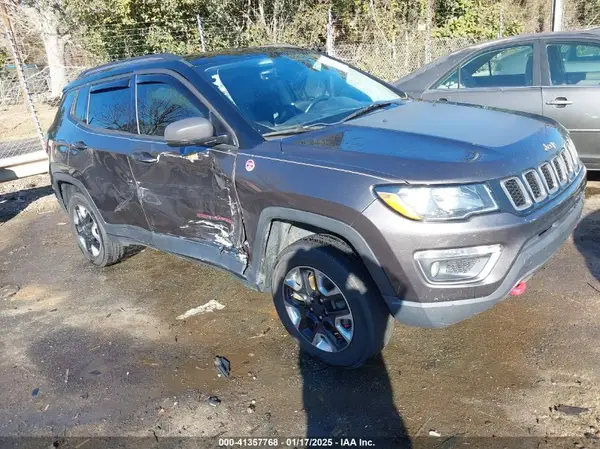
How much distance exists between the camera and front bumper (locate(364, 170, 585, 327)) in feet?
8.43

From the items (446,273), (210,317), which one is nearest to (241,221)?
(210,317)

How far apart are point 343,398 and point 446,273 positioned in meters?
0.92

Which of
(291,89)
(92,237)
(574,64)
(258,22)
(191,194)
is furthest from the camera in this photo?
(258,22)

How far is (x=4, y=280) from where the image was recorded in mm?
5242

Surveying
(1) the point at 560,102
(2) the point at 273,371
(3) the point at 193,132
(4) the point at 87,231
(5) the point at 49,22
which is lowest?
(2) the point at 273,371

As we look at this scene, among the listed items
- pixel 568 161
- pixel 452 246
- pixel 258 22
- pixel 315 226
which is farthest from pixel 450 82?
pixel 258 22

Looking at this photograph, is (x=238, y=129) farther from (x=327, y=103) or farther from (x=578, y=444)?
(x=578, y=444)

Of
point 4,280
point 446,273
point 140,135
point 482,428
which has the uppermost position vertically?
point 140,135

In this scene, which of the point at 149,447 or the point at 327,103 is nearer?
the point at 149,447

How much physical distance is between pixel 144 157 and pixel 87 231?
1.72 meters

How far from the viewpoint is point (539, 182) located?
9.28 feet

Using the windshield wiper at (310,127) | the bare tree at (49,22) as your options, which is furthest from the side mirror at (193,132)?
the bare tree at (49,22)

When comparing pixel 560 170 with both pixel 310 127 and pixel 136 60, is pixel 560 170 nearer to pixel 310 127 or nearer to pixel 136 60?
pixel 310 127

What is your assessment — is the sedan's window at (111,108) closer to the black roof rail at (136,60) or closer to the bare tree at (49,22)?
the black roof rail at (136,60)
